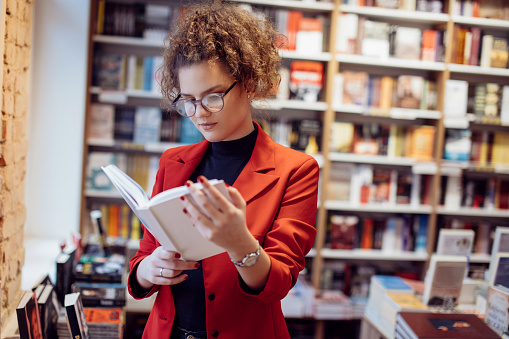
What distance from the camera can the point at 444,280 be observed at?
2.20 meters

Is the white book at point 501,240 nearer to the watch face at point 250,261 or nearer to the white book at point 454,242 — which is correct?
the white book at point 454,242

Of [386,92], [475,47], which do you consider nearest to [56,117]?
[386,92]

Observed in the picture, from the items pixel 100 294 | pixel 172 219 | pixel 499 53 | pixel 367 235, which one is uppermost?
pixel 499 53

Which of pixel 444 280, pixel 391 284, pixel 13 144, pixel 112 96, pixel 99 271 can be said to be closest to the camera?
pixel 13 144

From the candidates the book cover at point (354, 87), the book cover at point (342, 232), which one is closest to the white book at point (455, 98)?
the book cover at point (354, 87)

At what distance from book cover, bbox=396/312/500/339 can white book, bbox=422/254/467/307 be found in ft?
0.94

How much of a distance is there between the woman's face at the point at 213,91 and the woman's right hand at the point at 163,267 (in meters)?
0.33

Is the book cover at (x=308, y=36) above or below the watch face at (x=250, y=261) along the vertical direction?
above

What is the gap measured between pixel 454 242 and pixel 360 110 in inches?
53.7

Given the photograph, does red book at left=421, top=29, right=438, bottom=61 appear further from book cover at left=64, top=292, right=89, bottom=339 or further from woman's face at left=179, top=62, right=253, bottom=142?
book cover at left=64, top=292, right=89, bottom=339

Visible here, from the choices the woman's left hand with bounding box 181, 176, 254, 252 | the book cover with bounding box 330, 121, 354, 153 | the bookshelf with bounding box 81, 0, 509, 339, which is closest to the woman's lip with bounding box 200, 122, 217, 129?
the woman's left hand with bounding box 181, 176, 254, 252

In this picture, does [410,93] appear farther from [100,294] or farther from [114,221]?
[100,294]

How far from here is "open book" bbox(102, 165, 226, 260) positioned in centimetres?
90

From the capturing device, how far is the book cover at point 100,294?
71.6 inches
